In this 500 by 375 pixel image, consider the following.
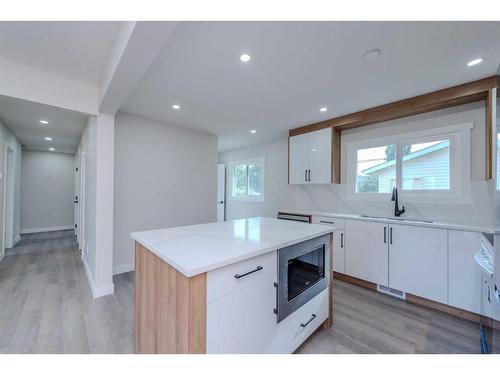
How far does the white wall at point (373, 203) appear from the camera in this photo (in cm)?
233

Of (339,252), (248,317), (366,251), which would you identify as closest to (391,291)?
(366,251)

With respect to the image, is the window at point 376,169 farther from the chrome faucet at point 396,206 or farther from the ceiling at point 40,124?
the ceiling at point 40,124

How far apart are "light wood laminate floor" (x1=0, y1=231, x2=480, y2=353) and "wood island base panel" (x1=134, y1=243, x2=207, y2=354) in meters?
0.52

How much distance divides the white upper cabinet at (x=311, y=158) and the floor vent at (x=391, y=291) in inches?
62.2

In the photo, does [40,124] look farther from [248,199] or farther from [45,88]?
[248,199]

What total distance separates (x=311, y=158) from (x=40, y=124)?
471 cm

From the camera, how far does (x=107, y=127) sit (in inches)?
100

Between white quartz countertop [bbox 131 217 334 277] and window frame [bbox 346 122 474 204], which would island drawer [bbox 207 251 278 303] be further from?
window frame [bbox 346 122 474 204]

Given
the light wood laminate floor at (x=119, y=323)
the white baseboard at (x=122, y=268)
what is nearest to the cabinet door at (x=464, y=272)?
the light wood laminate floor at (x=119, y=323)

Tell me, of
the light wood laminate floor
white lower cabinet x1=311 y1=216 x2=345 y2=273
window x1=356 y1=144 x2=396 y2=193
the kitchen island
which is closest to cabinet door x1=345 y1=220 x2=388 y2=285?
white lower cabinet x1=311 y1=216 x2=345 y2=273

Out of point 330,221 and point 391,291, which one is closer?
point 391,291

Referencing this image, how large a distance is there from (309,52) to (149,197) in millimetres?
3013

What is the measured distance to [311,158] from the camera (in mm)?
3621
